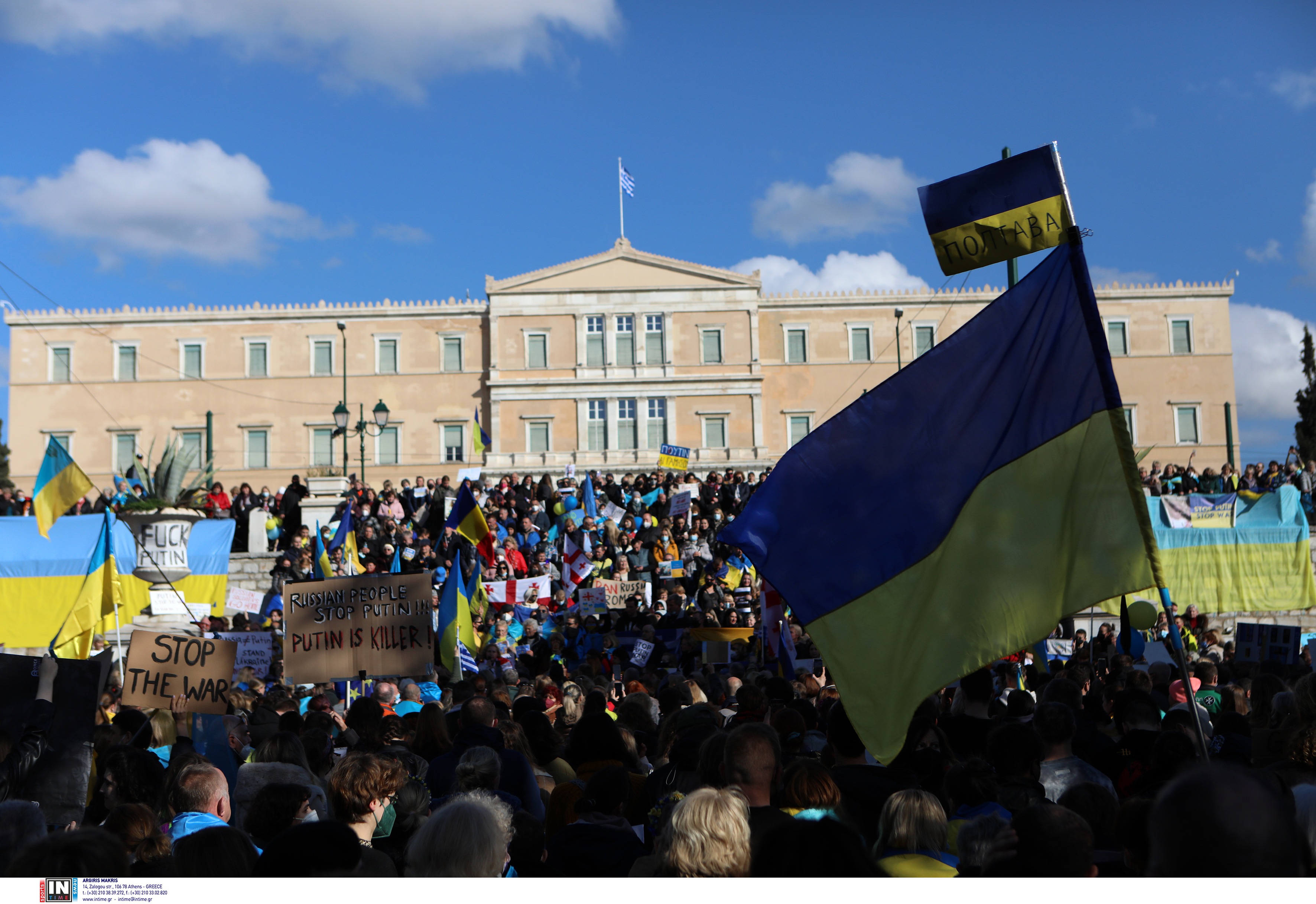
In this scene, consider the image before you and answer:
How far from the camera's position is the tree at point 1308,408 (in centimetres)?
5303

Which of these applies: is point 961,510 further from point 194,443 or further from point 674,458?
point 194,443

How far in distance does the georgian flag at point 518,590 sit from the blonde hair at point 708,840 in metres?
15.7

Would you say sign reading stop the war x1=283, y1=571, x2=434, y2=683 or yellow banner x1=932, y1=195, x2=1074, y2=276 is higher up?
yellow banner x1=932, y1=195, x2=1074, y2=276

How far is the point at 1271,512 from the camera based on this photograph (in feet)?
72.0

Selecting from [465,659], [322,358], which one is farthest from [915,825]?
[322,358]

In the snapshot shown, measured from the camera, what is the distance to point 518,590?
1948cm

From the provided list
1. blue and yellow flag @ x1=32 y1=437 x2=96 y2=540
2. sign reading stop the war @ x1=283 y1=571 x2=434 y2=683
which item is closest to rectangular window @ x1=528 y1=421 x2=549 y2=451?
blue and yellow flag @ x1=32 y1=437 x2=96 y2=540

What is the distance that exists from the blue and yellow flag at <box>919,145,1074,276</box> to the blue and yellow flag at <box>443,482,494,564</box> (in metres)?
9.21

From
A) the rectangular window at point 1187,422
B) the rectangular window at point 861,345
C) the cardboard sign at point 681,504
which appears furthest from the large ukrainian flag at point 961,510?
the rectangular window at point 1187,422

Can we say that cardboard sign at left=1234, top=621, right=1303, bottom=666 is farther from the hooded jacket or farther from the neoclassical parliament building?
the neoclassical parliament building

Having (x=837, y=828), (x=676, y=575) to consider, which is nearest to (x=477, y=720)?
(x=837, y=828)

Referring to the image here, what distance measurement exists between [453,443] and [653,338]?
10.3 metres

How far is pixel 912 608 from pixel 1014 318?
1282 mm

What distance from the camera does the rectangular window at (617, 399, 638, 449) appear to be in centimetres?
5191
